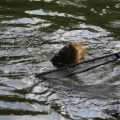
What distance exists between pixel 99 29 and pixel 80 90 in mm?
3299

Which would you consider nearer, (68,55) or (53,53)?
(68,55)

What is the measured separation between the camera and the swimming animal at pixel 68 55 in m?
6.14

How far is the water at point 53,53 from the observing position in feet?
15.4

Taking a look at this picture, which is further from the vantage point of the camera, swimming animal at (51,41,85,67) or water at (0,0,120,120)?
swimming animal at (51,41,85,67)

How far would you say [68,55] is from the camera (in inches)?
241

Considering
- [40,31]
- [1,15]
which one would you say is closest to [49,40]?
[40,31]

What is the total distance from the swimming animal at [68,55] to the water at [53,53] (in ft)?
0.54

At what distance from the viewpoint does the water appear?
4691 millimetres

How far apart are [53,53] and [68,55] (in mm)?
654

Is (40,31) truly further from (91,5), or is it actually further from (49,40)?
(91,5)

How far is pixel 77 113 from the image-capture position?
4.57 metres

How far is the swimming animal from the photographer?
6.14 metres

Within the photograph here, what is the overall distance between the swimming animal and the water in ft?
0.54

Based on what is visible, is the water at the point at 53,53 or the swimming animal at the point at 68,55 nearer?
the water at the point at 53,53
